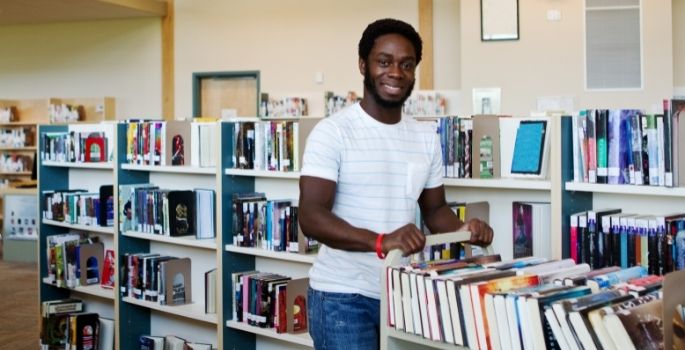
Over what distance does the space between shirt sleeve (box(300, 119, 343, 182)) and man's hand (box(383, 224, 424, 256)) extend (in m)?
0.24

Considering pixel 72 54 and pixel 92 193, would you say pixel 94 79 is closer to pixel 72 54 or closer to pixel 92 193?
pixel 72 54

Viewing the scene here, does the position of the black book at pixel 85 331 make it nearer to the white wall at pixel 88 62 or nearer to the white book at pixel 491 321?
the white book at pixel 491 321

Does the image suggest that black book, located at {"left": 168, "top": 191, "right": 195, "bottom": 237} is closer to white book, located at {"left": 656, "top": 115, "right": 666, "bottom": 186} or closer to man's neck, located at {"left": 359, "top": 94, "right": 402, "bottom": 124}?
man's neck, located at {"left": 359, "top": 94, "right": 402, "bottom": 124}

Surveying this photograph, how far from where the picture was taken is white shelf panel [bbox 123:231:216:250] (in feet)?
13.8

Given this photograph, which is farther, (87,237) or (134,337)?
(87,237)

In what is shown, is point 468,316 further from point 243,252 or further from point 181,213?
point 181,213

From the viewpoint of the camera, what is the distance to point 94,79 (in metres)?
11.8

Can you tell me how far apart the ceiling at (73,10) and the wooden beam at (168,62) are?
103 millimetres

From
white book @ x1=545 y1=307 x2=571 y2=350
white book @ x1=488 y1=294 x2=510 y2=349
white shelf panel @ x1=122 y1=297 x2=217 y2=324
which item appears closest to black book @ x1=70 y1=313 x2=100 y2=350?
white shelf panel @ x1=122 y1=297 x2=217 y2=324

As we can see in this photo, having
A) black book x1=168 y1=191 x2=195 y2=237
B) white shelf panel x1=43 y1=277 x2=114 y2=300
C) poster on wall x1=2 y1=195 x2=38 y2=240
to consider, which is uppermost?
black book x1=168 y1=191 x2=195 y2=237

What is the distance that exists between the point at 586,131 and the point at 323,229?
123 cm

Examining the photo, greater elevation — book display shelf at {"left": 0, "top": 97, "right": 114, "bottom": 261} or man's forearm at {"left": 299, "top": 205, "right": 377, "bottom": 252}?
book display shelf at {"left": 0, "top": 97, "right": 114, "bottom": 261}

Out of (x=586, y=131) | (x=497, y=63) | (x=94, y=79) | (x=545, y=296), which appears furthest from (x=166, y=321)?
(x=94, y=79)

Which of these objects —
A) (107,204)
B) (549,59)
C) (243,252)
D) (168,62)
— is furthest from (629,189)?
(168,62)
